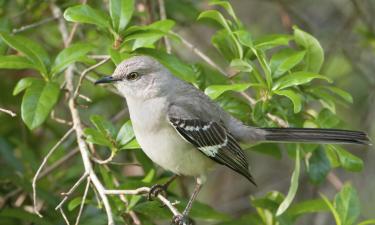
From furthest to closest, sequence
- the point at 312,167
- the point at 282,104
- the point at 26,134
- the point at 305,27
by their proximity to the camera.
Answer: the point at 305,27
the point at 26,134
the point at 312,167
the point at 282,104

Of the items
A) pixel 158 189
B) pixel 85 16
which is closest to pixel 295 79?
pixel 158 189

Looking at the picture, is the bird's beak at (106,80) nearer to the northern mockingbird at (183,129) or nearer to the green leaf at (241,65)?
the northern mockingbird at (183,129)

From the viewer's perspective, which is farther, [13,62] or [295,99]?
[13,62]

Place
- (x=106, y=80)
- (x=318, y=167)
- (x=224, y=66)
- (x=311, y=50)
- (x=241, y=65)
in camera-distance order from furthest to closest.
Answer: (x=224, y=66), (x=318, y=167), (x=311, y=50), (x=106, y=80), (x=241, y=65)

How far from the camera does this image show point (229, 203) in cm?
659

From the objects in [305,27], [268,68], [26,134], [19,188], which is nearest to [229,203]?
[305,27]

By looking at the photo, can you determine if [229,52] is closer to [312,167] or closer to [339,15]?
[312,167]

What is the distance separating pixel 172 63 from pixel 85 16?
0.55 metres

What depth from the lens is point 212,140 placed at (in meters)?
3.88

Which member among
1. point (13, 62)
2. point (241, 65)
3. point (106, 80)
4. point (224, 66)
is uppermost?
point (13, 62)

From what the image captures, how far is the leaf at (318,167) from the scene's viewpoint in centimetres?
409

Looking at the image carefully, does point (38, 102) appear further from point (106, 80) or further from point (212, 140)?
point (212, 140)

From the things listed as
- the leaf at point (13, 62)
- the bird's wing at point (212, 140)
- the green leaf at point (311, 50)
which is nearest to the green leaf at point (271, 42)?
the green leaf at point (311, 50)

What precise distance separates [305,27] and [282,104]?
7.94 ft
